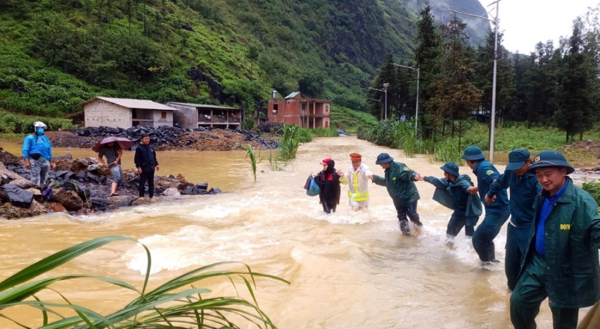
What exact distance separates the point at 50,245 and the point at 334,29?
114402mm

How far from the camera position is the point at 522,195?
406cm

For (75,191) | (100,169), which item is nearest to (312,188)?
(75,191)

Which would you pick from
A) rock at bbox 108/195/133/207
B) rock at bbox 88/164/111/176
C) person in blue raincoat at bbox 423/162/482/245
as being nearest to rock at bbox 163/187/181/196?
rock at bbox 108/195/133/207

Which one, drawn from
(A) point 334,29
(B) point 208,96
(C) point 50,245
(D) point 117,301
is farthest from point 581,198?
(A) point 334,29

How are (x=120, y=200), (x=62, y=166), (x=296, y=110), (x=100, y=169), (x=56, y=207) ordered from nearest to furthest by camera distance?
(x=56, y=207), (x=120, y=200), (x=100, y=169), (x=62, y=166), (x=296, y=110)

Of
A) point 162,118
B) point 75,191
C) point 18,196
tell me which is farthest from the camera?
point 162,118

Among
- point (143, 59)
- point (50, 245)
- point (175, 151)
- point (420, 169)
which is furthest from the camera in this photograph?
point (143, 59)

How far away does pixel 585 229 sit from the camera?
2.89m

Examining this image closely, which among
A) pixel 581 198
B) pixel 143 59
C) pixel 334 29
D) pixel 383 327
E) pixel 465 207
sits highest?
pixel 334 29

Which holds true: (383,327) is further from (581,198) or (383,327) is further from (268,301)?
(581,198)

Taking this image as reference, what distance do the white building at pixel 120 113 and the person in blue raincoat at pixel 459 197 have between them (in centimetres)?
3235

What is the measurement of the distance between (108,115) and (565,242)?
3658 cm

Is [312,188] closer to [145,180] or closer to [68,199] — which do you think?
[145,180]

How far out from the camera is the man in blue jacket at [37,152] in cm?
915
